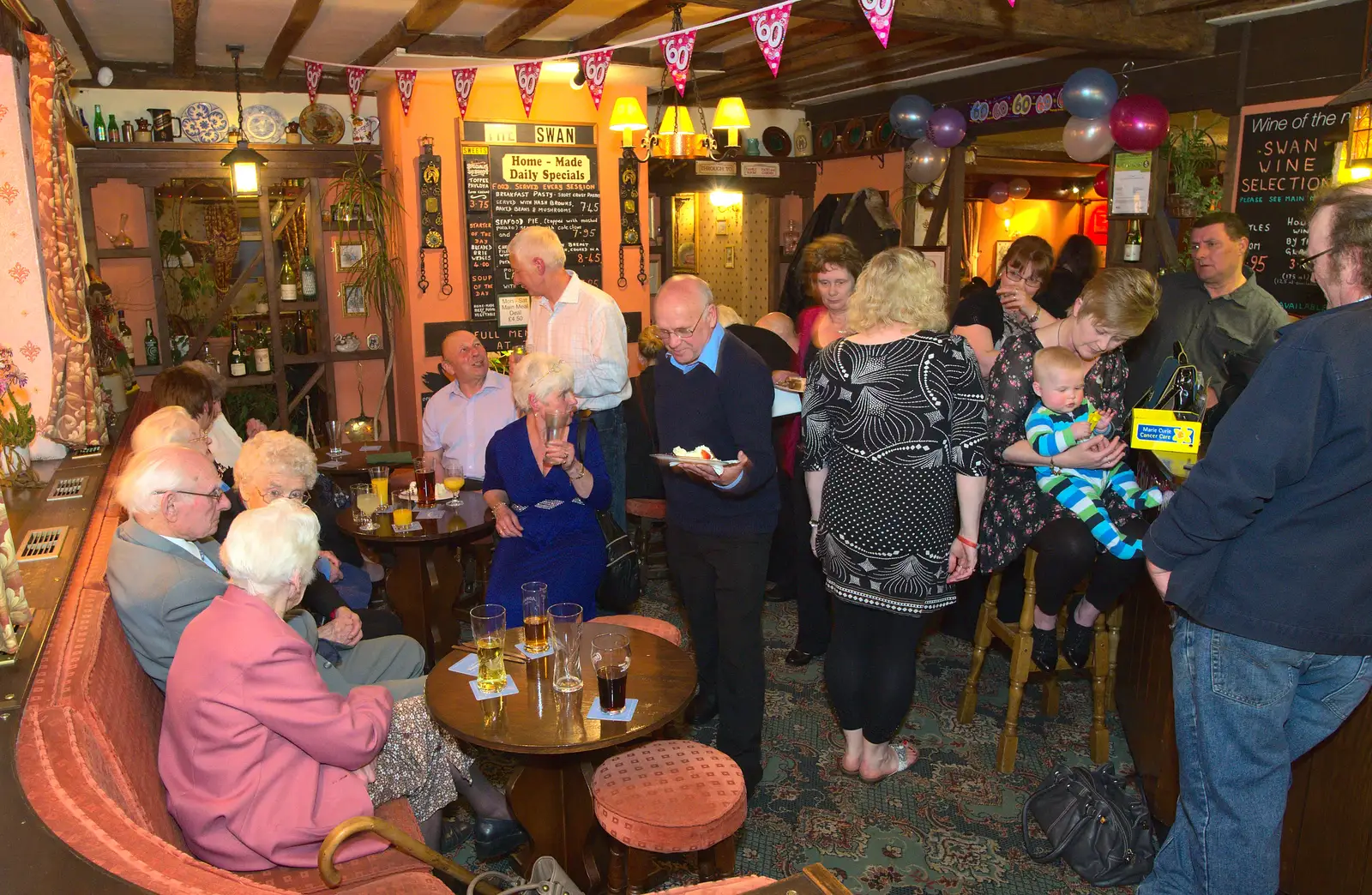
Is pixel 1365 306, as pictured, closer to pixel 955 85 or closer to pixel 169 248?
pixel 955 85

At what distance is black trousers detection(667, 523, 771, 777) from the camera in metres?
3.08

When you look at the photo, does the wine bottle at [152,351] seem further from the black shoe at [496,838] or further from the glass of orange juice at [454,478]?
the black shoe at [496,838]

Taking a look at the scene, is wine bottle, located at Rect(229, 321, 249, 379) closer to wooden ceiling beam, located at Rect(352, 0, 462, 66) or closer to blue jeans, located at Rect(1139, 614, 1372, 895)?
wooden ceiling beam, located at Rect(352, 0, 462, 66)

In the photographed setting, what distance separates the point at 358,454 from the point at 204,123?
132 inches

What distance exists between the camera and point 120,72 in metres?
6.58

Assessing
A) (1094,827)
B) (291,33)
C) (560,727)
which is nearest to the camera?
(560,727)

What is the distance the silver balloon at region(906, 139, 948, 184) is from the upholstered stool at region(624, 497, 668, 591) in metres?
3.97

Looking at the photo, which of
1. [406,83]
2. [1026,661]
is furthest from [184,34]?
[1026,661]

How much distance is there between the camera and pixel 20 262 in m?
3.98

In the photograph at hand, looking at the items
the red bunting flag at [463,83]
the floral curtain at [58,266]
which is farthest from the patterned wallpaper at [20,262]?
the red bunting flag at [463,83]

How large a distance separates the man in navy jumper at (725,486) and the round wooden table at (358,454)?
2271mm

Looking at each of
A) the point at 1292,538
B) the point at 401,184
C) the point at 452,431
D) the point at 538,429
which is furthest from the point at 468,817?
the point at 401,184

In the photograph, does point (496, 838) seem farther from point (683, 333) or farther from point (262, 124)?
point (262, 124)

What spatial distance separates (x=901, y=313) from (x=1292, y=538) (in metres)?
1.25
